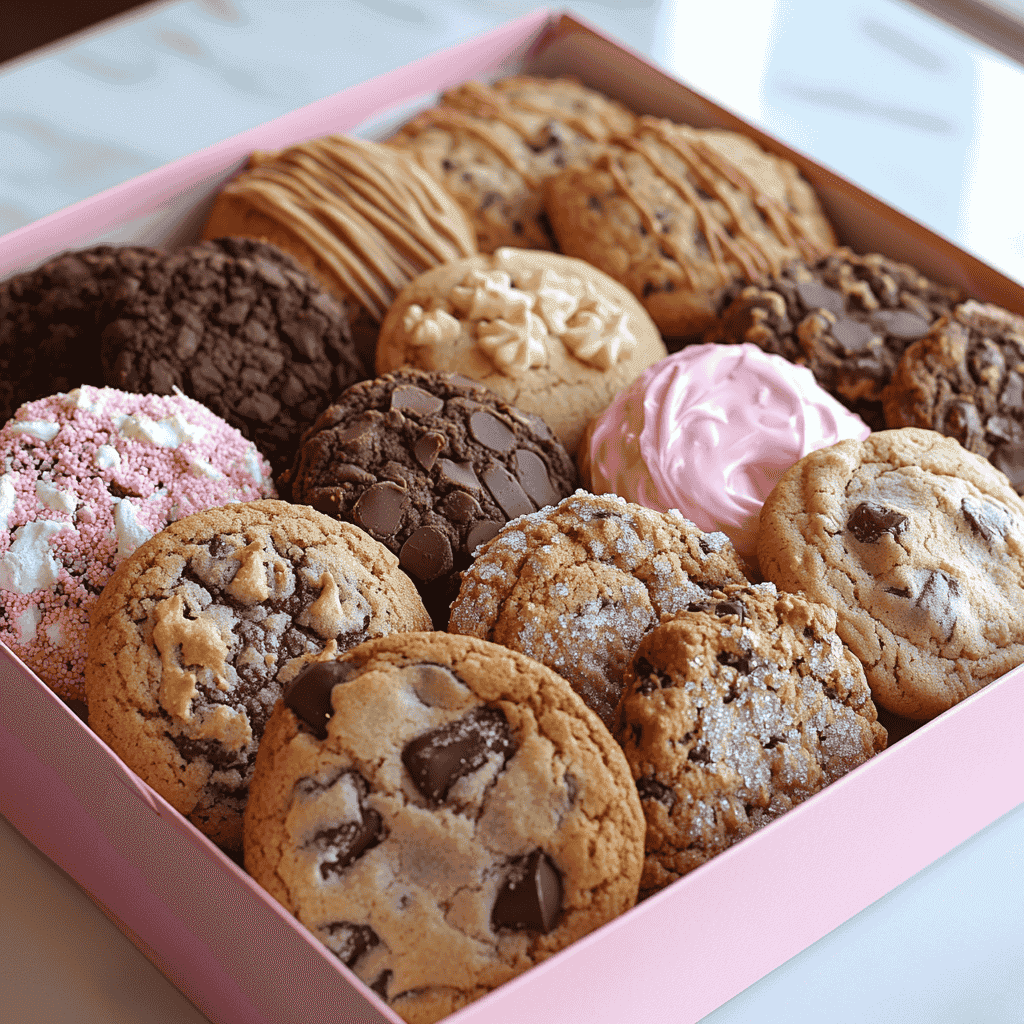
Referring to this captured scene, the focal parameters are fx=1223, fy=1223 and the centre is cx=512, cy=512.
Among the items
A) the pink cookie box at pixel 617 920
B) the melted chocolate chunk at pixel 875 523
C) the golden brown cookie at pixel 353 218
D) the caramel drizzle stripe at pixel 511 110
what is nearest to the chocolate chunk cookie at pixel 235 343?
the golden brown cookie at pixel 353 218

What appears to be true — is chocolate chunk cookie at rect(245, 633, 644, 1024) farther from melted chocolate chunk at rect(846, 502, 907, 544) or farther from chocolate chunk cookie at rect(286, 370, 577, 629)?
melted chocolate chunk at rect(846, 502, 907, 544)

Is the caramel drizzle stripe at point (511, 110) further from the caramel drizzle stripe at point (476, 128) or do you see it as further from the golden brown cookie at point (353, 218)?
the golden brown cookie at point (353, 218)

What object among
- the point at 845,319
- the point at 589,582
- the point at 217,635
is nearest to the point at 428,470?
the point at 589,582

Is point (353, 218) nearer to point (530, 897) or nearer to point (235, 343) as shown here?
point (235, 343)

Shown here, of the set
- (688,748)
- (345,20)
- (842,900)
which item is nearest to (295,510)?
(688,748)

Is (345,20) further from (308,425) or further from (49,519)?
(49,519)
